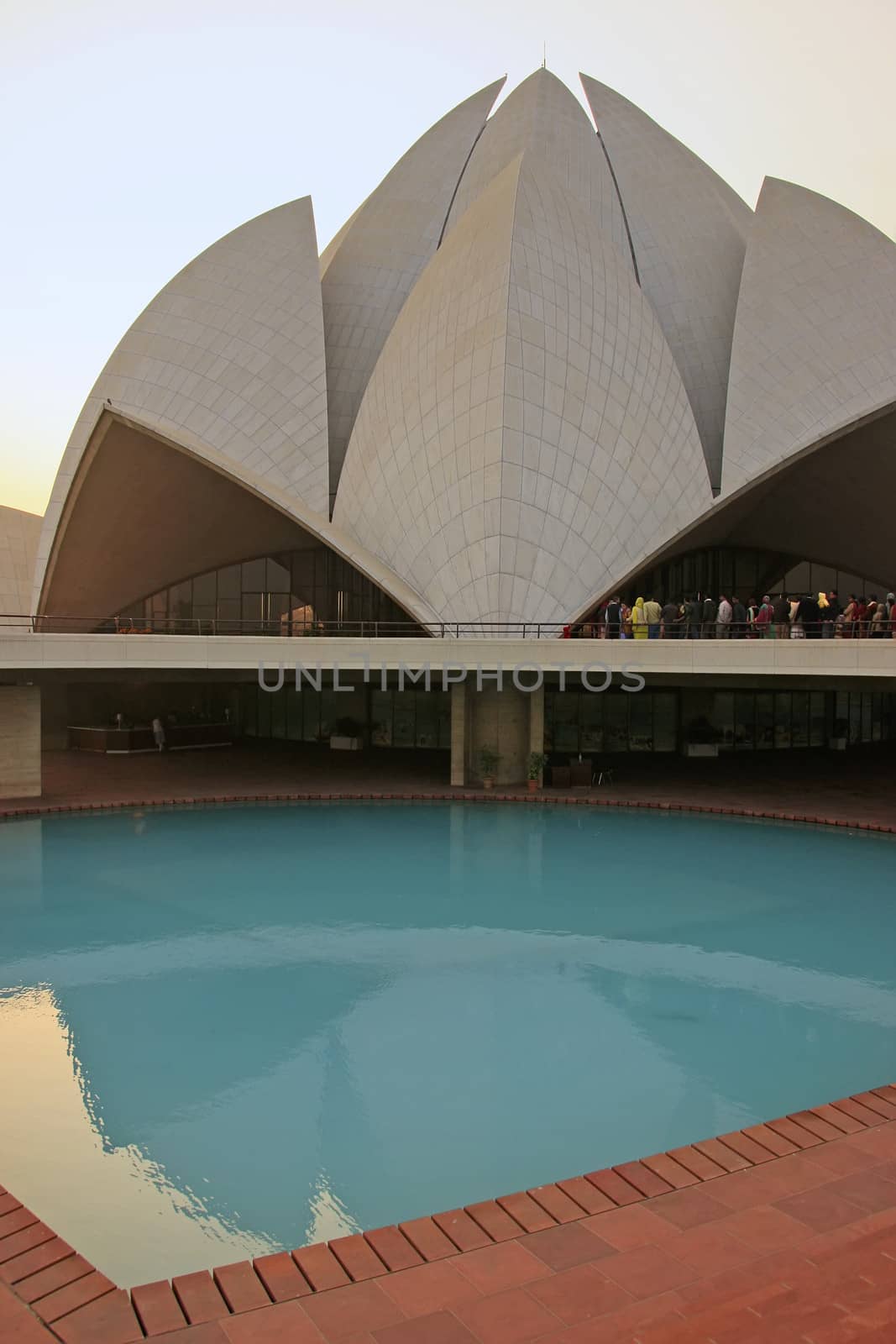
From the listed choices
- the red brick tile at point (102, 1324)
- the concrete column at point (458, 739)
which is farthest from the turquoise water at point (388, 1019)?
the concrete column at point (458, 739)

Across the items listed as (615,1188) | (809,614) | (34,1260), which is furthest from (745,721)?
(34,1260)

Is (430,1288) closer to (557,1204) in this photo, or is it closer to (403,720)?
(557,1204)

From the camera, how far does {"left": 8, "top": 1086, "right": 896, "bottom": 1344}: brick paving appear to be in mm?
3254

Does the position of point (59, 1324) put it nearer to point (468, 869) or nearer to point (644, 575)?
point (468, 869)

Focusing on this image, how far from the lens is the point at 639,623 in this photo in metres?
16.5

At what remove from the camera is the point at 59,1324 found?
334 cm

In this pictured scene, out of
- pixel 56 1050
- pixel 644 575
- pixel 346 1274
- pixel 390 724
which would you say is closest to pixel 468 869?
pixel 56 1050

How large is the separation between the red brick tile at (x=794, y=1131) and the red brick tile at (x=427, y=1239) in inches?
70.1

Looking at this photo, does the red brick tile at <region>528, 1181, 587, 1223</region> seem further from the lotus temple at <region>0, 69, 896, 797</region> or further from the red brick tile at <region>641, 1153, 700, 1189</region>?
the lotus temple at <region>0, 69, 896, 797</region>

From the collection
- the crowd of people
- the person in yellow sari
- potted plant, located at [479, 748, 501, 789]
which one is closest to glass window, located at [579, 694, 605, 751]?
the crowd of people

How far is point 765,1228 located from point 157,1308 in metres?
2.22

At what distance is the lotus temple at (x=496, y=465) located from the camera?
17.4m

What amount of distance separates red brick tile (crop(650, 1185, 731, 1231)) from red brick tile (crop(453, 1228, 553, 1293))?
58 centimetres

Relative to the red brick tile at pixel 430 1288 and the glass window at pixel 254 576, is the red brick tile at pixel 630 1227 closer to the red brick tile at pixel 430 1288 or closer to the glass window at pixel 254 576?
the red brick tile at pixel 430 1288
